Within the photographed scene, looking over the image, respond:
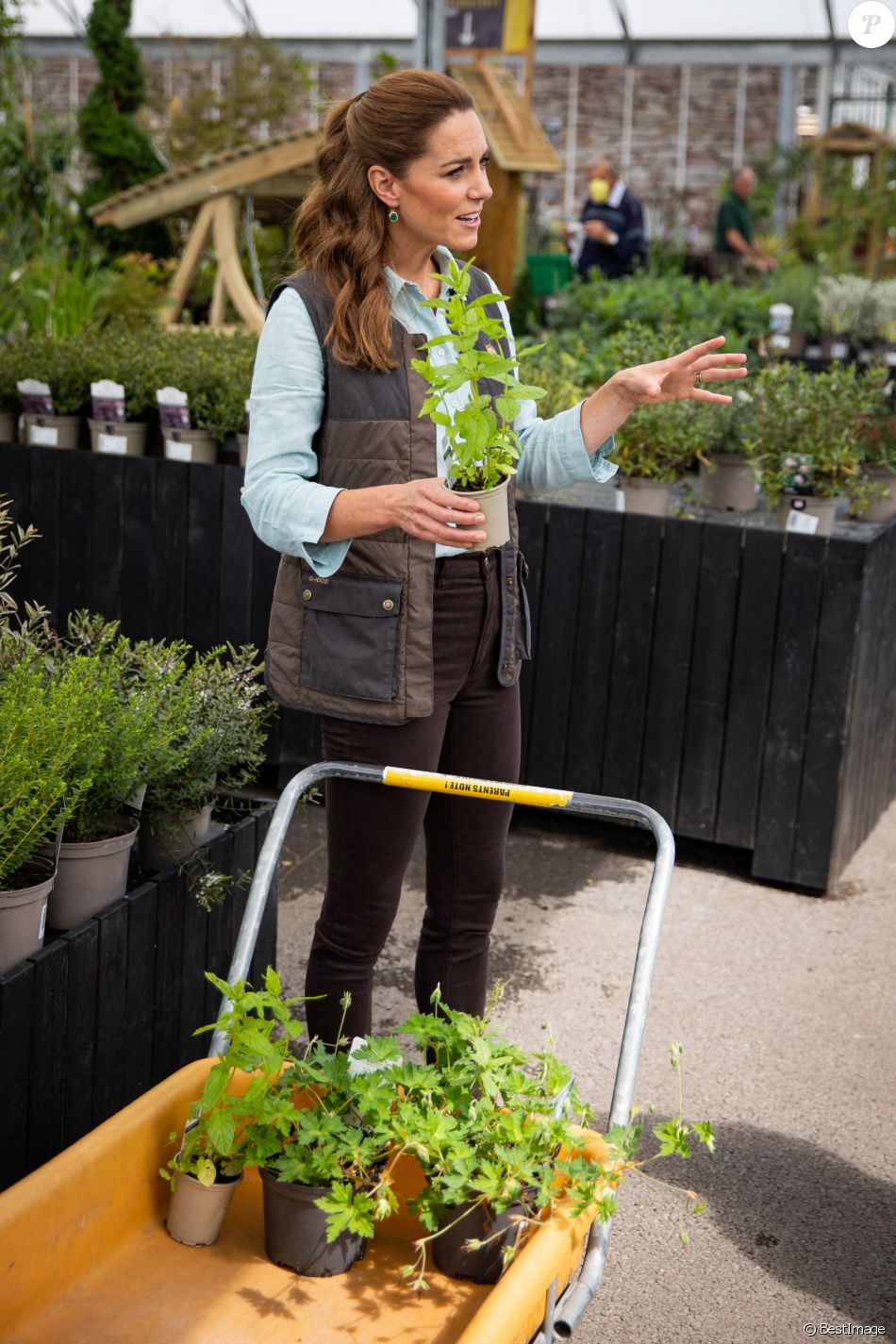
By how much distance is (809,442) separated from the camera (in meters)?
3.84

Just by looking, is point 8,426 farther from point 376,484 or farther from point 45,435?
point 376,484

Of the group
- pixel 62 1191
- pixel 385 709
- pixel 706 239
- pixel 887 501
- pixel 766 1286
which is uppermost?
pixel 706 239

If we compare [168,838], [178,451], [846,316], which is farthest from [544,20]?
[168,838]

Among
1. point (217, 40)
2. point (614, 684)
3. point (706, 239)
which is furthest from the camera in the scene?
point (706, 239)

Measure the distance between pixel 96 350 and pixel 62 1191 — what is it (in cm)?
340

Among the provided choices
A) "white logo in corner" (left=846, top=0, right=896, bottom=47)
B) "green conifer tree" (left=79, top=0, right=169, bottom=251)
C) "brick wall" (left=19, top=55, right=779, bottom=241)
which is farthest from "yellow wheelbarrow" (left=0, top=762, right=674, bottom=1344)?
"brick wall" (left=19, top=55, right=779, bottom=241)

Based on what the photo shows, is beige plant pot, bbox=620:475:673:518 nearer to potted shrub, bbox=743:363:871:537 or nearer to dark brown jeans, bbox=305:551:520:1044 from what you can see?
potted shrub, bbox=743:363:871:537

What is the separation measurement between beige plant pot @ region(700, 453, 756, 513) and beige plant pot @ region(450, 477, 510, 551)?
2288 millimetres

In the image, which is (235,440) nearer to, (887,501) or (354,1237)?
(887,501)

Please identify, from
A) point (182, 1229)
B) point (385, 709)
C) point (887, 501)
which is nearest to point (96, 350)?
point (887, 501)

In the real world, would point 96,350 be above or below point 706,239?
below

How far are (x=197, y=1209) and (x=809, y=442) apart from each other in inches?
109

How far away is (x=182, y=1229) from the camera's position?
69.1 inches

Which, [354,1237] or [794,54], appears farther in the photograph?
[794,54]
